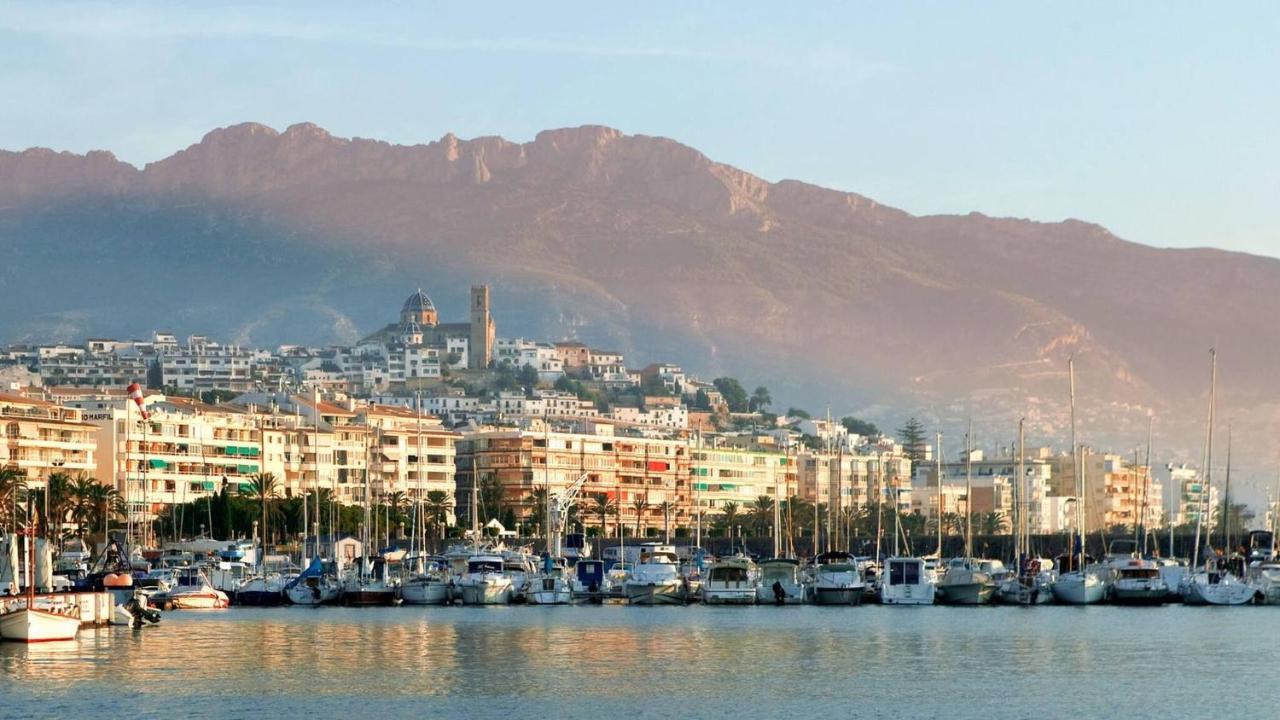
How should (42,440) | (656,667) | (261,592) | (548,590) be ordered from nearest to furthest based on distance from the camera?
(656,667)
(548,590)
(261,592)
(42,440)

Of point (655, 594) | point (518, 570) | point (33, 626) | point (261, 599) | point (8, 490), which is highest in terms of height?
point (8, 490)

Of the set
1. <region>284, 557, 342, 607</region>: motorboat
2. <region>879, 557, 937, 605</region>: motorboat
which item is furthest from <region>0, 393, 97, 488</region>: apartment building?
<region>879, 557, 937, 605</region>: motorboat

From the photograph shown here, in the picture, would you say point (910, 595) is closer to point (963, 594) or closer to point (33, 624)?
point (963, 594)

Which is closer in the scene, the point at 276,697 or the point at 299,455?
the point at 276,697

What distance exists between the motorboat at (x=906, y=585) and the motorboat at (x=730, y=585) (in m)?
5.92

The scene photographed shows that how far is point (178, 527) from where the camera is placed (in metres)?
151

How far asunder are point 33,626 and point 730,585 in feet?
138

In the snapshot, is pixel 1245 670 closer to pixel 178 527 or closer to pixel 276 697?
pixel 276 697

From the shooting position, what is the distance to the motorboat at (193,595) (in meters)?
99.1

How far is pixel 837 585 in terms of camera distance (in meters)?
102

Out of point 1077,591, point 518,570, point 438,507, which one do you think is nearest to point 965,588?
point 1077,591

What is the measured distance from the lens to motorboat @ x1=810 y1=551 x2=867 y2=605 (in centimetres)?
10219

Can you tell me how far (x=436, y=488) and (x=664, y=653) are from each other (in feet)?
411

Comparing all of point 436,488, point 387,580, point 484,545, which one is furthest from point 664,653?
point 436,488
